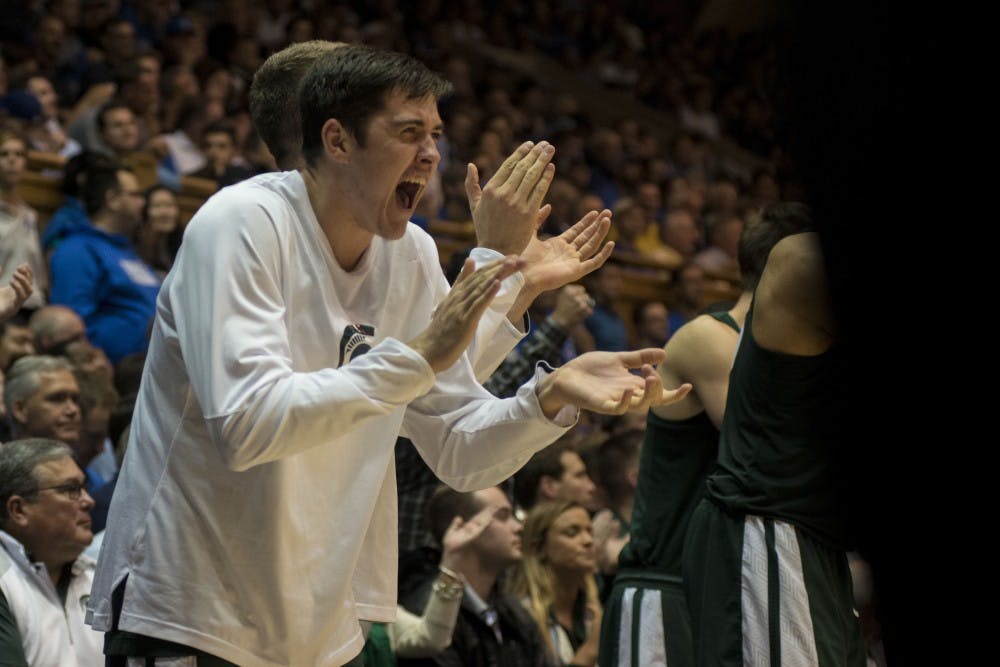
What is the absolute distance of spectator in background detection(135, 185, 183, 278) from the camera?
24.3 ft

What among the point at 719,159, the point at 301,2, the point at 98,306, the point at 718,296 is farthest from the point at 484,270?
the point at 719,159

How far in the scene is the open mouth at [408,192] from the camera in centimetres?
268

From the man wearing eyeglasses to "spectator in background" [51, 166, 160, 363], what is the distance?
2836mm

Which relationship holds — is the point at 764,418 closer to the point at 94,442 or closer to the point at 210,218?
the point at 210,218

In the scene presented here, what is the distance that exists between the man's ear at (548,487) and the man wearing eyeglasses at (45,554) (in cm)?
240

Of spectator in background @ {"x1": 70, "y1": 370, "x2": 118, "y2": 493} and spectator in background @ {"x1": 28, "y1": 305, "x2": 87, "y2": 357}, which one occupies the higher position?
spectator in background @ {"x1": 28, "y1": 305, "x2": 87, "y2": 357}

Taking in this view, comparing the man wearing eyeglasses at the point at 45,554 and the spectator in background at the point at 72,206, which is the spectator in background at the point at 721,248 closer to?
the spectator in background at the point at 72,206

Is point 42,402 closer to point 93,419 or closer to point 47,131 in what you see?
point 93,419

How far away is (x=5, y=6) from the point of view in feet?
30.0

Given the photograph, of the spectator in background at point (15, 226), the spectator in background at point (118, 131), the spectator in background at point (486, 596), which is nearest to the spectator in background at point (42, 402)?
the spectator in background at point (15, 226)

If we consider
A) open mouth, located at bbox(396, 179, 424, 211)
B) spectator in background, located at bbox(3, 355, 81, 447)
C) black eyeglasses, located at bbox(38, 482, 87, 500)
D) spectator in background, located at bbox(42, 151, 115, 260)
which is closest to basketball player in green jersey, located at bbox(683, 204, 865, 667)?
open mouth, located at bbox(396, 179, 424, 211)

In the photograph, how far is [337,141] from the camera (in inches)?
104

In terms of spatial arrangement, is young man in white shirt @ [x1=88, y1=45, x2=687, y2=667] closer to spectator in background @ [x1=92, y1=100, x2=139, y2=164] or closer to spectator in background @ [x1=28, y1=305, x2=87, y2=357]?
spectator in background @ [x1=28, y1=305, x2=87, y2=357]

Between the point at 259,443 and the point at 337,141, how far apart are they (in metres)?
0.66
